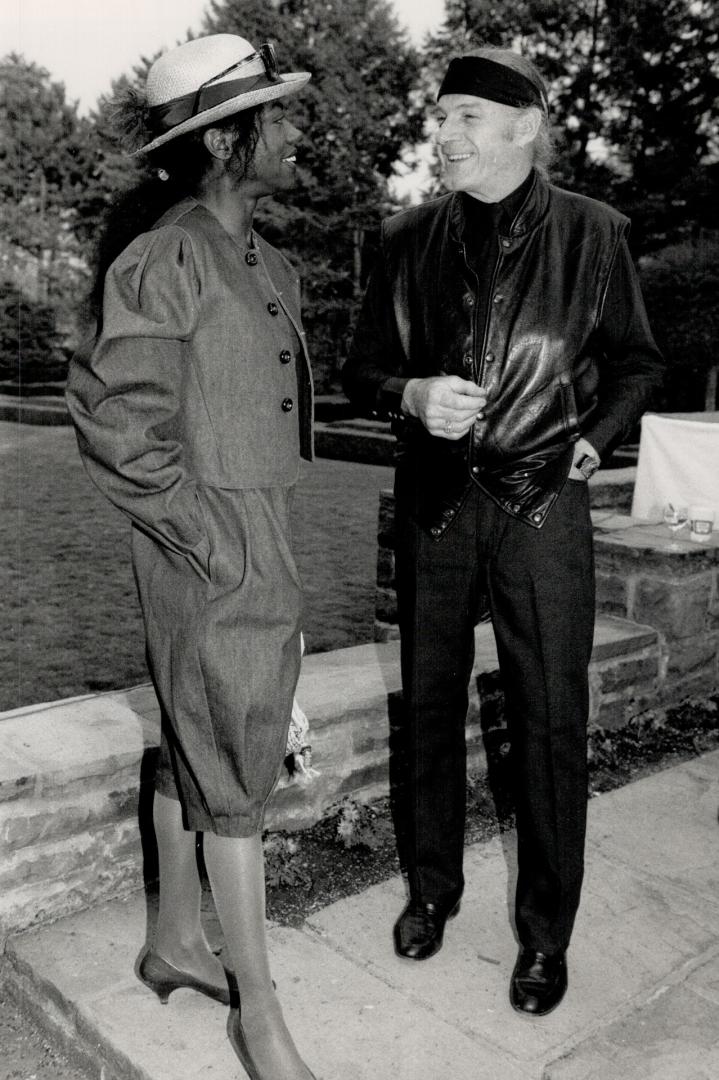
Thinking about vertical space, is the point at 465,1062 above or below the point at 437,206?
below

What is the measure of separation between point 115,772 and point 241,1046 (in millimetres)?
A: 791

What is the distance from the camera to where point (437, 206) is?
8.18ft

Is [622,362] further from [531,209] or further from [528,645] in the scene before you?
[528,645]

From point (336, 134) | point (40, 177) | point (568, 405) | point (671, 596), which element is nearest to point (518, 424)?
point (568, 405)

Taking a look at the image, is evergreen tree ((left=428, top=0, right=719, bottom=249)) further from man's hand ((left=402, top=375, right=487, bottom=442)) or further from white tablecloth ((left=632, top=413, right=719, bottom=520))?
man's hand ((left=402, top=375, right=487, bottom=442))

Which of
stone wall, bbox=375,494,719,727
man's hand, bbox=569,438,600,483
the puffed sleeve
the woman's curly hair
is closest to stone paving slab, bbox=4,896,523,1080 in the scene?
the puffed sleeve

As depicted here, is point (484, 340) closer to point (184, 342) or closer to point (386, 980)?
point (184, 342)

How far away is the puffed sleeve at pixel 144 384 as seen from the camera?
71.9 inches

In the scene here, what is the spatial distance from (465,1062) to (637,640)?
A: 85.3 inches

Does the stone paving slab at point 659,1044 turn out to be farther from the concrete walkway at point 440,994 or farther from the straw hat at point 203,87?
the straw hat at point 203,87

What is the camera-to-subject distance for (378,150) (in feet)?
106

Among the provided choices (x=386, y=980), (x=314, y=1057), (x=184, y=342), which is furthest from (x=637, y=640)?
(x=184, y=342)

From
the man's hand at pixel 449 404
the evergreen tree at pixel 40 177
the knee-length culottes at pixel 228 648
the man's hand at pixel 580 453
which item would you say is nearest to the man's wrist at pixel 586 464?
the man's hand at pixel 580 453

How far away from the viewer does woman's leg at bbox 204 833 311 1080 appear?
195 cm
